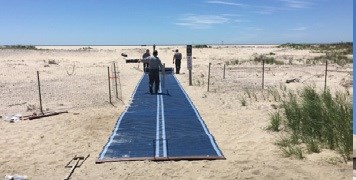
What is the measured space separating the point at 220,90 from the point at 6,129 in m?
9.52

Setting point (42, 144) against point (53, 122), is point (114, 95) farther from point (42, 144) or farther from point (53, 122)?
point (42, 144)

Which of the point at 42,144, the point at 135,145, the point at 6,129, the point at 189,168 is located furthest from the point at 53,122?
the point at 189,168

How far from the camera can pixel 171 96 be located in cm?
1609

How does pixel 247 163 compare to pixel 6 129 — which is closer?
pixel 247 163

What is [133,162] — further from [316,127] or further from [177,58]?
[177,58]

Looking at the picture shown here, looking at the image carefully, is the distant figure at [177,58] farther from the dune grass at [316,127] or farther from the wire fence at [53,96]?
the dune grass at [316,127]

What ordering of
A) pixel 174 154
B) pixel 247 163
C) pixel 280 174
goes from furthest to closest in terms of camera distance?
1. pixel 174 154
2. pixel 247 163
3. pixel 280 174

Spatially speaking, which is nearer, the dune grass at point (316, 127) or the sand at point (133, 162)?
the sand at point (133, 162)

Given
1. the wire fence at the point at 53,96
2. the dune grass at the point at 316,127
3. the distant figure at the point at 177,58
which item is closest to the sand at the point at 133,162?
the wire fence at the point at 53,96

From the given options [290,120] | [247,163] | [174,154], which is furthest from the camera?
[290,120]

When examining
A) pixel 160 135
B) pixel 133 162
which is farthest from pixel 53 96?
pixel 133 162

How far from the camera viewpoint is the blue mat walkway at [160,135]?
812 centimetres

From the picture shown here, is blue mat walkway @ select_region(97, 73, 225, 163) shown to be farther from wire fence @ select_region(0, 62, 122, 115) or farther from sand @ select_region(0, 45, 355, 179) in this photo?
wire fence @ select_region(0, 62, 122, 115)

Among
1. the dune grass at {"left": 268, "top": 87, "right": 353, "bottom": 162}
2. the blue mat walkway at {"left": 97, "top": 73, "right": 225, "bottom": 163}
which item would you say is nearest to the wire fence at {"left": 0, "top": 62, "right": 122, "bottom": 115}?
the blue mat walkway at {"left": 97, "top": 73, "right": 225, "bottom": 163}
